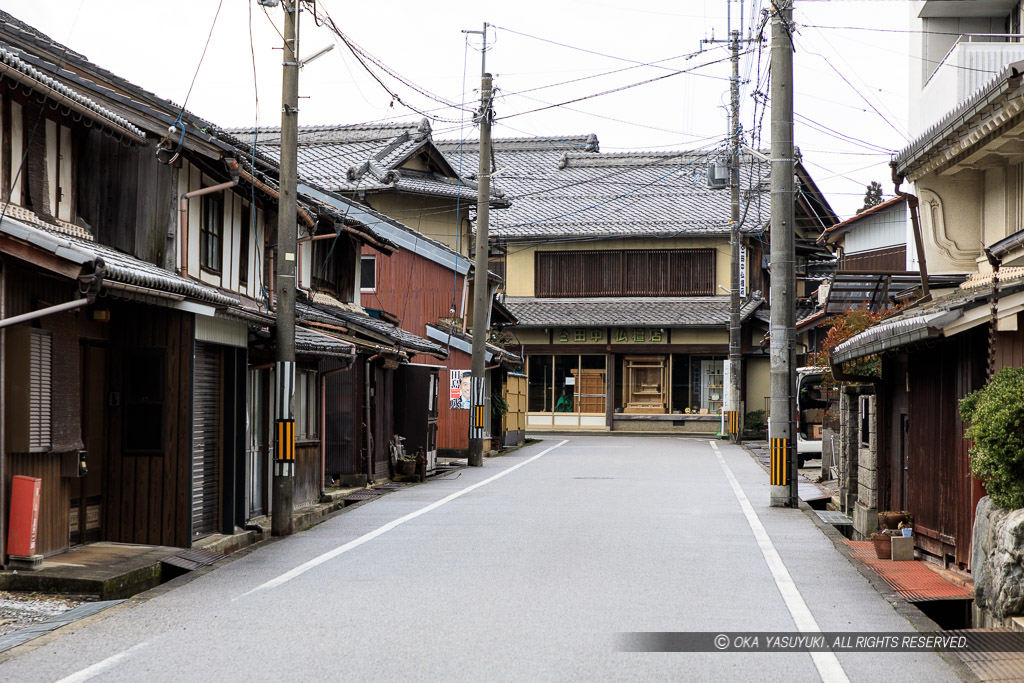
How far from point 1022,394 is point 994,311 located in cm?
72

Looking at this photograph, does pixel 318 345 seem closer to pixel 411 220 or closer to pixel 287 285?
pixel 287 285

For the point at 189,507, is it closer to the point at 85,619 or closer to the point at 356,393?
the point at 85,619

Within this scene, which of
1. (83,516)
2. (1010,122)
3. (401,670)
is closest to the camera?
(401,670)

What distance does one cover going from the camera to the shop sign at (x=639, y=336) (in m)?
45.2

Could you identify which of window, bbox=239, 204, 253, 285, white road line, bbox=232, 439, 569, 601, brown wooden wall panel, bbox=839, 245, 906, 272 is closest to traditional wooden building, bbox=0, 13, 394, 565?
window, bbox=239, 204, 253, 285

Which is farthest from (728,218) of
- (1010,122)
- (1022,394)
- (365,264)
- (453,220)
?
(1022,394)

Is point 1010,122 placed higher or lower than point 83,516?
higher

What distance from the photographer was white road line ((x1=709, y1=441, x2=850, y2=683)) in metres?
7.12

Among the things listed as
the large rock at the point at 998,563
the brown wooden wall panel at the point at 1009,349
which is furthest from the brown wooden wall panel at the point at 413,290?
the large rock at the point at 998,563

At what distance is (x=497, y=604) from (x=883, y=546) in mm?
5813

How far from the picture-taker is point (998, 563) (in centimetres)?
820

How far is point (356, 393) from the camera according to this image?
20.9 meters

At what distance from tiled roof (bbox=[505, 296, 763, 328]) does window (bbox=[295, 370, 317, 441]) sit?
2692cm

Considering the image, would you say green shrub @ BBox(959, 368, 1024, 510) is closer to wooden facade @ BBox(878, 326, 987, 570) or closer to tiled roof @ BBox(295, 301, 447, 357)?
wooden facade @ BBox(878, 326, 987, 570)
